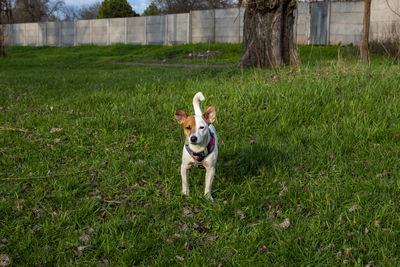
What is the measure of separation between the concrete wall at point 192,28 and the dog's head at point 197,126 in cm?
1227

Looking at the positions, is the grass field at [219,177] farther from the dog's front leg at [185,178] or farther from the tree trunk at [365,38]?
the tree trunk at [365,38]

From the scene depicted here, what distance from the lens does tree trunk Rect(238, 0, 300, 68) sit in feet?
34.8

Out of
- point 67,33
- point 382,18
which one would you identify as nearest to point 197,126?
point 382,18

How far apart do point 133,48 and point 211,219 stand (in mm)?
26030

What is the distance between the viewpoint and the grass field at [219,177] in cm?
314

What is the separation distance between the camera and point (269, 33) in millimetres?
10773

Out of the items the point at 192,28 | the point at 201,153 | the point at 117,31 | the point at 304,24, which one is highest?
the point at 117,31

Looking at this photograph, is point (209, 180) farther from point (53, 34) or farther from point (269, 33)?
point (53, 34)

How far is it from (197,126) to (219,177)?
1177mm

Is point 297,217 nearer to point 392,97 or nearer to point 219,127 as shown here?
point 219,127

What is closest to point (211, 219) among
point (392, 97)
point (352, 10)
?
point (392, 97)

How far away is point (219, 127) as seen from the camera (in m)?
6.00

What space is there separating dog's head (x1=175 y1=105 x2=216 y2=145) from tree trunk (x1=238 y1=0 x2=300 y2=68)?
23.1 feet

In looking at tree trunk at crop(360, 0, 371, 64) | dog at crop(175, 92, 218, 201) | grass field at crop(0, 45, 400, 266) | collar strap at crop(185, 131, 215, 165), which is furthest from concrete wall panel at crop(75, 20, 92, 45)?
collar strap at crop(185, 131, 215, 165)
